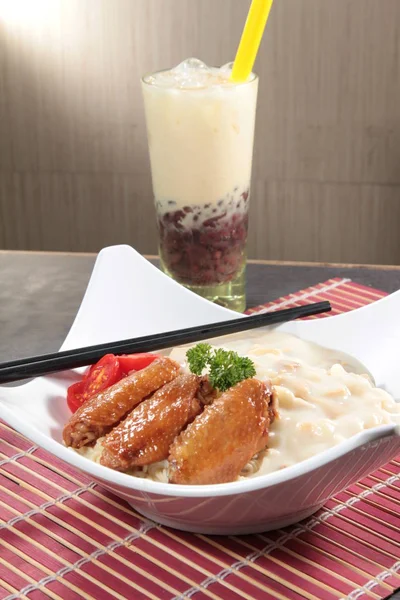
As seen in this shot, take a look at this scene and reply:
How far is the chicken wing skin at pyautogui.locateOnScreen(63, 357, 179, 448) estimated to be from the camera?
3.77 ft

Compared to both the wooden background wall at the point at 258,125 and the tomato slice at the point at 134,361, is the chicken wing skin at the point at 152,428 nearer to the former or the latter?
the tomato slice at the point at 134,361

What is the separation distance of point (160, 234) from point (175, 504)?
109 cm

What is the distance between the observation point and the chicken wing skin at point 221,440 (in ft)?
Result: 3.31

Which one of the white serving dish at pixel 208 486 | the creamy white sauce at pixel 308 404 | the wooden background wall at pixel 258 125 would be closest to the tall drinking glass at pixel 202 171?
the white serving dish at pixel 208 486

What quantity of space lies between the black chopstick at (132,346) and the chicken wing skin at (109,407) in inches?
5.0

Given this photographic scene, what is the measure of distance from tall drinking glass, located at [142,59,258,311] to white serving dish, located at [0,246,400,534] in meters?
0.27

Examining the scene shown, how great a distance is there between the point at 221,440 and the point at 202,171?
96 cm

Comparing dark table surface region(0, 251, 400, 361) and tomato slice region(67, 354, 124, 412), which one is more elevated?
tomato slice region(67, 354, 124, 412)

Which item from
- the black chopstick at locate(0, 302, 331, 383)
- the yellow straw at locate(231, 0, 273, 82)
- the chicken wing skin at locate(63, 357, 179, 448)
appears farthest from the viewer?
the yellow straw at locate(231, 0, 273, 82)

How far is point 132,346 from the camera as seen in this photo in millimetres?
1398

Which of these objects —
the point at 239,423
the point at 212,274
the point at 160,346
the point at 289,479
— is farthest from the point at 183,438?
the point at 212,274

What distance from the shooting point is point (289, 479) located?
903 millimetres

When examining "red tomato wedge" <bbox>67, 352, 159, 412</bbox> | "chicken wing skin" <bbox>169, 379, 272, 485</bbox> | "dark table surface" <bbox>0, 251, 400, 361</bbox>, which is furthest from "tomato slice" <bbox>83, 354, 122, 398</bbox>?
"dark table surface" <bbox>0, 251, 400, 361</bbox>

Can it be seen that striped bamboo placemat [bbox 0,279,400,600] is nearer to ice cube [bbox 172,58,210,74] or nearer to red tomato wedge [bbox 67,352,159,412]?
red tomato wedge [bbox 67,352,159,412]
